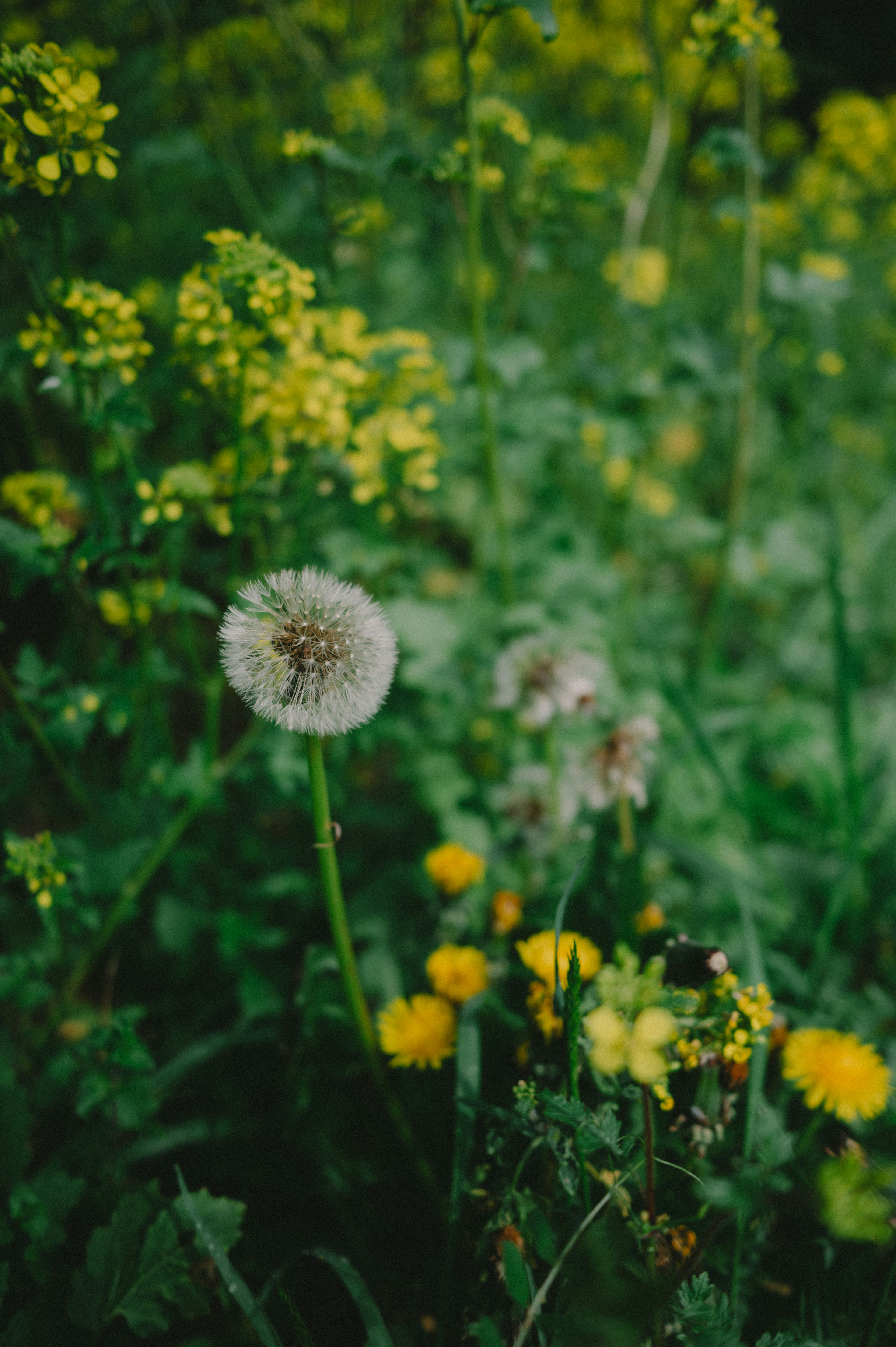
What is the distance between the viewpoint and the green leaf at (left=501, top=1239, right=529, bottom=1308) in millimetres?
885

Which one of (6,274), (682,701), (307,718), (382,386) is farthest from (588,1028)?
(6,274)

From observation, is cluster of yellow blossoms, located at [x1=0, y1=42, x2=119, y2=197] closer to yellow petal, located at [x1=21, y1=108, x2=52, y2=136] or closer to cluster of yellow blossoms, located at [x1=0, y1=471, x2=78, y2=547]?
yellow petal, located at [x1=21, y1=108, x2=52, y2=136]

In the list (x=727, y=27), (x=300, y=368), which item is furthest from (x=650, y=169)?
(x=300, y=368)

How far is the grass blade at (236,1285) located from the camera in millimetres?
951

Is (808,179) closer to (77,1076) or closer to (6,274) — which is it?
(6,274)

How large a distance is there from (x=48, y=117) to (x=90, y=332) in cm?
30

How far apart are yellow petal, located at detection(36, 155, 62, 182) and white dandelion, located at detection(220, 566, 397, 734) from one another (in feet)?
2.35

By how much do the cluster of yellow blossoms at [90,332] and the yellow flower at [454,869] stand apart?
3.54ft

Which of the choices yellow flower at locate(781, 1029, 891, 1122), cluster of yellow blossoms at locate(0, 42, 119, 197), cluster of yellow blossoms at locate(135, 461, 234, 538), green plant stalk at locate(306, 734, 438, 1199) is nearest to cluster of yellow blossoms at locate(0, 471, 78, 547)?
cluster of yellow blossoms at locate(135, 461, 234, 538)

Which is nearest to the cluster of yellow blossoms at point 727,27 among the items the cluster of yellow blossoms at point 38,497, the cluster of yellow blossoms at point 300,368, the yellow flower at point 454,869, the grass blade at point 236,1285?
the cluster of yellow blossoms at point 300,368

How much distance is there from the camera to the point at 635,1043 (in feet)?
2.86

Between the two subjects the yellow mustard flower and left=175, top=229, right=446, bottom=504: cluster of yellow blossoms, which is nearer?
left=175, top=229, right=446, bottom=504: cluster of yellow blossoms

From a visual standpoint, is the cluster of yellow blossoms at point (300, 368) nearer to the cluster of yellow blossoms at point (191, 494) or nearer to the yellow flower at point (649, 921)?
the cluster of yellow blossoms at point (191, 494)

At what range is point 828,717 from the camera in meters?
2.64
